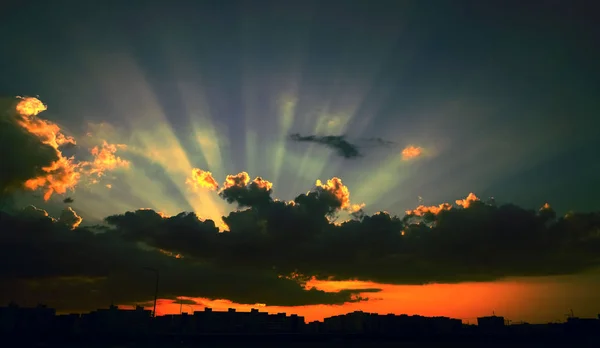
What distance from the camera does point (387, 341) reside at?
614 feet

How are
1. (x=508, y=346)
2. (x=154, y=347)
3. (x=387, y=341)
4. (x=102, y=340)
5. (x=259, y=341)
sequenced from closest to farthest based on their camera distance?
1. (x=154, y=347)
2. (x=102, y=340)
3. (x=259, y=341)
4. (x=508, y=346)
5. (x=387, y=341)

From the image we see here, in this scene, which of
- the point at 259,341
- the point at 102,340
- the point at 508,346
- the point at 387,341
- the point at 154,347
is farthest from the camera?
the point at 387,341

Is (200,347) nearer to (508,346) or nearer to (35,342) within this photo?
(35,342)

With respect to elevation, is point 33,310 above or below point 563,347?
above

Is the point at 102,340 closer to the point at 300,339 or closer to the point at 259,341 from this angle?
the point at 259,341

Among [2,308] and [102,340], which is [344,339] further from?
[2,308]

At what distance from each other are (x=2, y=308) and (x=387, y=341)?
603 feet

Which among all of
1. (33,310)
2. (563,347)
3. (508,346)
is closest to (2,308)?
(33,310)

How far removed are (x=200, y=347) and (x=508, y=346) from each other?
434ft

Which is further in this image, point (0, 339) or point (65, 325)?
point (65, 325)

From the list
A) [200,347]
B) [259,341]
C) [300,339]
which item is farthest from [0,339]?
[300,339]

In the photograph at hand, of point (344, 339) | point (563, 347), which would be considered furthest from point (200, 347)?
point (563, 347)

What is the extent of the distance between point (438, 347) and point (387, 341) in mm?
29731

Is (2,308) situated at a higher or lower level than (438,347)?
higher
